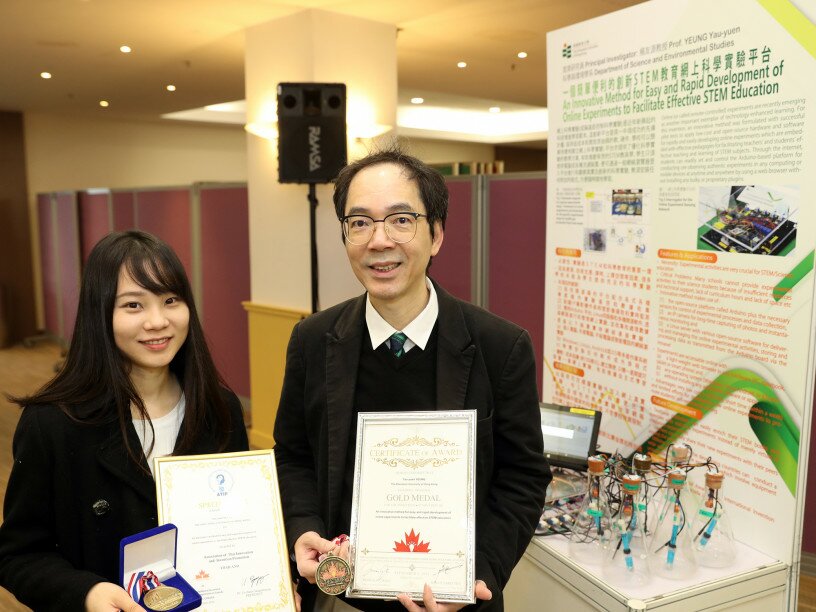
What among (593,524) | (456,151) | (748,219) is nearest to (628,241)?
(748,219)

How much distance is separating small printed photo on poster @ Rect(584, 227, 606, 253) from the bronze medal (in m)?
1.63

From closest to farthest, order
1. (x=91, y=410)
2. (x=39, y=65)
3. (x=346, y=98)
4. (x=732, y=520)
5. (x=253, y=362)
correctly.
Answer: (x=91, y=410), (x=732, y=520), (x=346, y=98), (x=253, y=362), (x=39, y=65)

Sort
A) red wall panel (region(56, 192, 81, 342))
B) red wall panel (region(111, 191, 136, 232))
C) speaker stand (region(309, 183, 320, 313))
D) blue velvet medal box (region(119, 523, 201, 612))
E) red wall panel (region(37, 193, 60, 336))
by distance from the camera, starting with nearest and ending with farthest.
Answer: blue velvet medal box (region(119, 523, 201, 612)), speaker stand (region(309, 183, 320, 313)), red wall panel (region(111, 191, 136, 232)), red wall panel (region(56, 192, 81, 342)), red wall panel (region(37, 193, 60, 336))

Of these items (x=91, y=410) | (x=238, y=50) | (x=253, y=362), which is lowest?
(x=253, y=362)

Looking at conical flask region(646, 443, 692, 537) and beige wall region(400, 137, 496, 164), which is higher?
beige wall region(400, 137, 496, 164)

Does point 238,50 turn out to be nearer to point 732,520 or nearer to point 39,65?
point 39,65

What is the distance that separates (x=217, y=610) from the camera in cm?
121

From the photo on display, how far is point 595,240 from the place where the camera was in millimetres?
2484

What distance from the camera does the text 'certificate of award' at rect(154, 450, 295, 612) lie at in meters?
1.22


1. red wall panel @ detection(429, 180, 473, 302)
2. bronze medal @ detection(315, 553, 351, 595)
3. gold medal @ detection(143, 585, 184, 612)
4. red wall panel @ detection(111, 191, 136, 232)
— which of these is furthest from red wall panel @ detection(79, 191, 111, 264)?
bronze medal @ detection(315, 553, 351, 595)

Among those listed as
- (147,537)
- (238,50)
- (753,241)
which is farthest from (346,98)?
(147,537)

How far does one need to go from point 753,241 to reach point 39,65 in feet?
22.2
